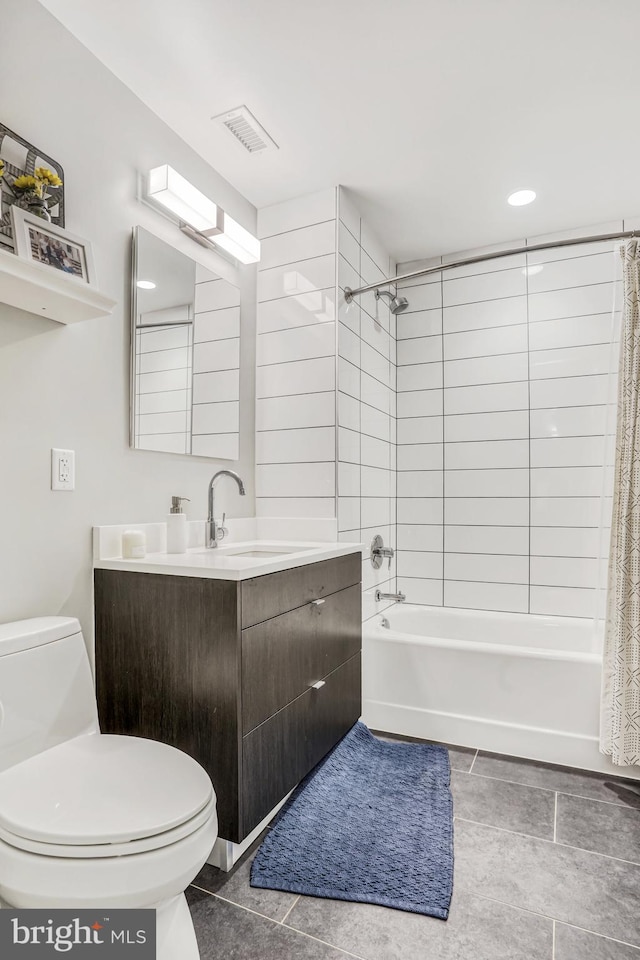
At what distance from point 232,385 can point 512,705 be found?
1.79 m

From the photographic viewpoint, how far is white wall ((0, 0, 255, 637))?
142 cm

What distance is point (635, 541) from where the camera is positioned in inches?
77.5

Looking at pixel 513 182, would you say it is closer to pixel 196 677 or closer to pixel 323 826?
pixel 196 677

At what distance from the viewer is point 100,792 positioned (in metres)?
1.04

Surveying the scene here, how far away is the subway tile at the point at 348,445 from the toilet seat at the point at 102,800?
1.44 meters

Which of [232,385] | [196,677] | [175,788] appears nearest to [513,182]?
[232,385]

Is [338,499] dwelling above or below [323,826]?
above

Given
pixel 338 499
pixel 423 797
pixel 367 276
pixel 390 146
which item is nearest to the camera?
pixel 423 797

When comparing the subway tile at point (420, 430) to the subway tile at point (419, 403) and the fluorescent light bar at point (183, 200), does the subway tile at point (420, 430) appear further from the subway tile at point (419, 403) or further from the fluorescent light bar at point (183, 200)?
the fluorescent light bar at point (183, 200)

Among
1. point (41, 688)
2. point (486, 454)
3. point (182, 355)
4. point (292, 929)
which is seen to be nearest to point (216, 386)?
point (182, 355)

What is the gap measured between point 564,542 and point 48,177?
2662 mm

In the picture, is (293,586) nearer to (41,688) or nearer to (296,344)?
(41,688)

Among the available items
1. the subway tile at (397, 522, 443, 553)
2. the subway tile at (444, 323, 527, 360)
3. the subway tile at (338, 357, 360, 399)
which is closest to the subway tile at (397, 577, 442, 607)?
the subway tile at (397, 522, 443, 553)

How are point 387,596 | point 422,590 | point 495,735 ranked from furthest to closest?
1. point 422,590
2. point 387,596
3. point 495,735
